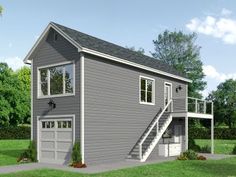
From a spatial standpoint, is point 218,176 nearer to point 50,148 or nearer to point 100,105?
point 100,105

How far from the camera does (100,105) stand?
20938mm

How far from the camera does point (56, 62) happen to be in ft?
71.2

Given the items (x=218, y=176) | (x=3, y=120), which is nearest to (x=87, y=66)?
(x=218, y=176)

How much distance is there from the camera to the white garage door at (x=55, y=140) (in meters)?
20.6

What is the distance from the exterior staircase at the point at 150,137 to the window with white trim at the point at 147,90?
1.21 m

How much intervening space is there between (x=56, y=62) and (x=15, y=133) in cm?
3025

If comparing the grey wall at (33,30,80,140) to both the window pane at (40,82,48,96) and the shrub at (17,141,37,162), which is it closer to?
the window pane at (40,82,48,96)

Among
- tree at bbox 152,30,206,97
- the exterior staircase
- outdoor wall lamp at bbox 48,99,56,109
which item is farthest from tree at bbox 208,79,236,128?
outdoor wall lamp at bbox 48,99,56,109

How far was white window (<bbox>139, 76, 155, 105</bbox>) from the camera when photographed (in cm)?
2495

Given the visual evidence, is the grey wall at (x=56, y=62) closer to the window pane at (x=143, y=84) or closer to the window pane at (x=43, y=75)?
the window pane at (x=43, y=75)

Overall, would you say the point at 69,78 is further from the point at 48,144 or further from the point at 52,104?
the point at 48,144

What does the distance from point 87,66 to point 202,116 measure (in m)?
11.3

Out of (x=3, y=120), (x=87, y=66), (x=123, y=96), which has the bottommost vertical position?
(x=3, y=120)

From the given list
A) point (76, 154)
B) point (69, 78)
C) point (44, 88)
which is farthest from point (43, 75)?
point (76, 154)
